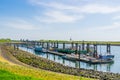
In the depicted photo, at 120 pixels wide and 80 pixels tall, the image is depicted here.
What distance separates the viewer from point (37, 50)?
470 ft

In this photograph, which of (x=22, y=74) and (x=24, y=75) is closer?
(x=24, y=75)

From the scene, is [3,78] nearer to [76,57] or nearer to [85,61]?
[85,61]

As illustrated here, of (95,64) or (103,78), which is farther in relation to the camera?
(95,64)

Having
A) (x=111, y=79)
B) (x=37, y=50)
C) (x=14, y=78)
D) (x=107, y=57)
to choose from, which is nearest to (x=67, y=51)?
(x=37, y=50)

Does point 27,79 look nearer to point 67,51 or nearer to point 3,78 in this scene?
point 3,78

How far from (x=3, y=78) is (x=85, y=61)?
236 ft

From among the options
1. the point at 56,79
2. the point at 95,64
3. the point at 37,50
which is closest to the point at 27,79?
the point at 56,79

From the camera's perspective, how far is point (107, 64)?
3622 inches

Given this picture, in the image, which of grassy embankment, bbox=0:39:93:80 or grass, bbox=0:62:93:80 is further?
grass, bbox=0:62:93:80

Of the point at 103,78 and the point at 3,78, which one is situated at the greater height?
the point at 3,78

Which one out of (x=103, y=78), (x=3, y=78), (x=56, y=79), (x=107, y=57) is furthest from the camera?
(x=107, y=57)

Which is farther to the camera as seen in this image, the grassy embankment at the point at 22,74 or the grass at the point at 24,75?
the grass at the point at 24,75

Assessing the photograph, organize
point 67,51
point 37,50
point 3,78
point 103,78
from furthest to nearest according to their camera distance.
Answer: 1. point 37,50
2. point 67,51
3. point 103,78
4. point 3,78

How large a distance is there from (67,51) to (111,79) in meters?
78.7
